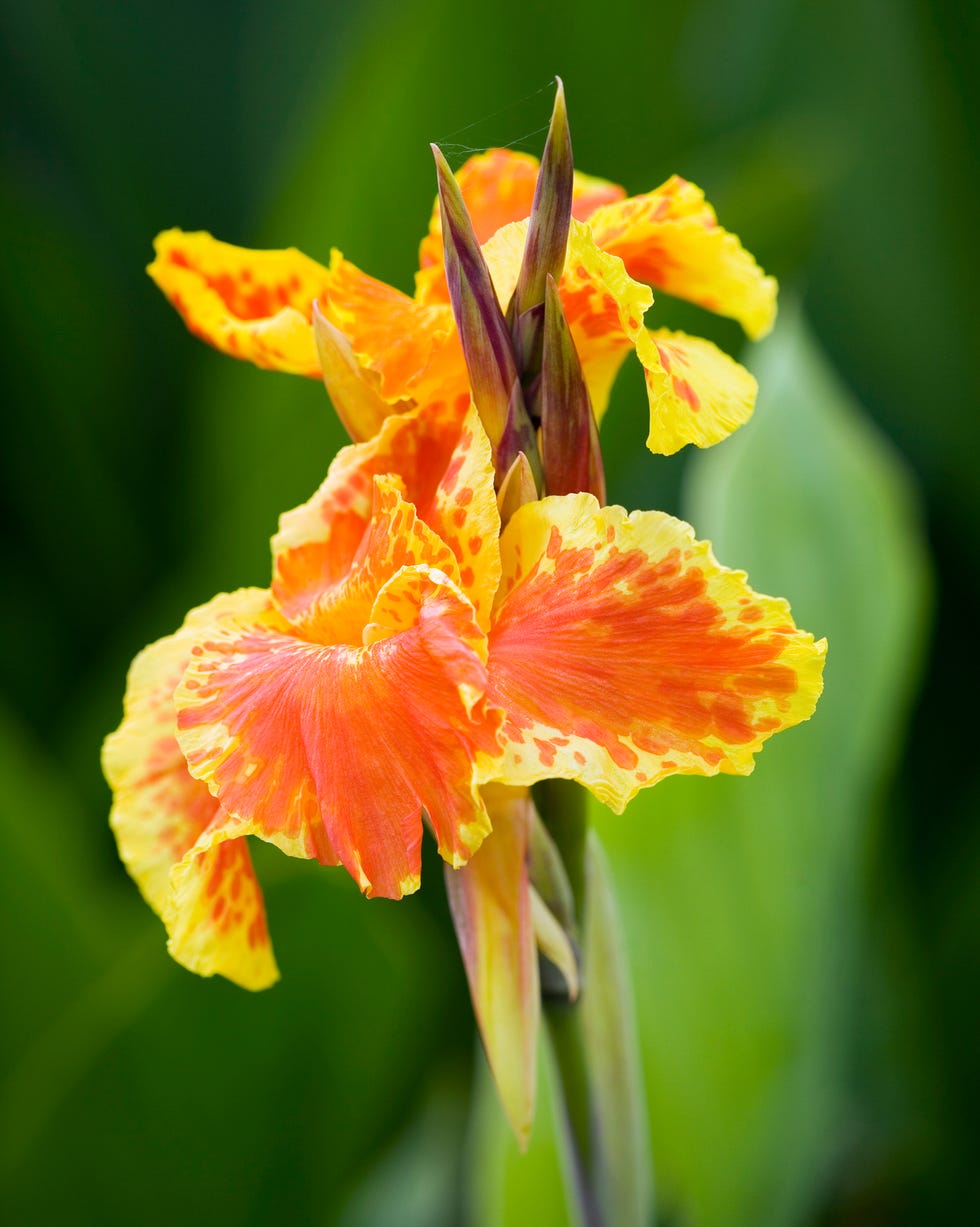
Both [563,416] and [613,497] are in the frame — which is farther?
[613,497]

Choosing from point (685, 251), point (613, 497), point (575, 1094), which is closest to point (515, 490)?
point (685, 251)

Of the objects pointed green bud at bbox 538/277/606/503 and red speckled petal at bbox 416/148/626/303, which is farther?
red speckled petal at bbox 416/148/626/303

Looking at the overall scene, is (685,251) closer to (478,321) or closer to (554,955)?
(478,321)

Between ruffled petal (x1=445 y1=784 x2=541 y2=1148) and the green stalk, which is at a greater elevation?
ruffled petal (x1=445 y1=784 x2=541 y2=1148)

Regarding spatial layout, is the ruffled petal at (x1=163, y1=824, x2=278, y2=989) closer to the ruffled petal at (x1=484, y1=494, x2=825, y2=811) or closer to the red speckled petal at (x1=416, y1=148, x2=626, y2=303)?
the ruffled petal at (x1=484, y1=494, x2=825, y2=811)

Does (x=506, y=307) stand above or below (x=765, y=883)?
above

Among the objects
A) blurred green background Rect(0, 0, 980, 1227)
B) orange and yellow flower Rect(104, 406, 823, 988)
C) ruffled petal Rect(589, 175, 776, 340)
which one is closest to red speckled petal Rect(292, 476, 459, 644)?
orange and yellow flower Rect(104, 406, 823, 988)

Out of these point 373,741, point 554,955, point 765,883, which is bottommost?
point 765,883
